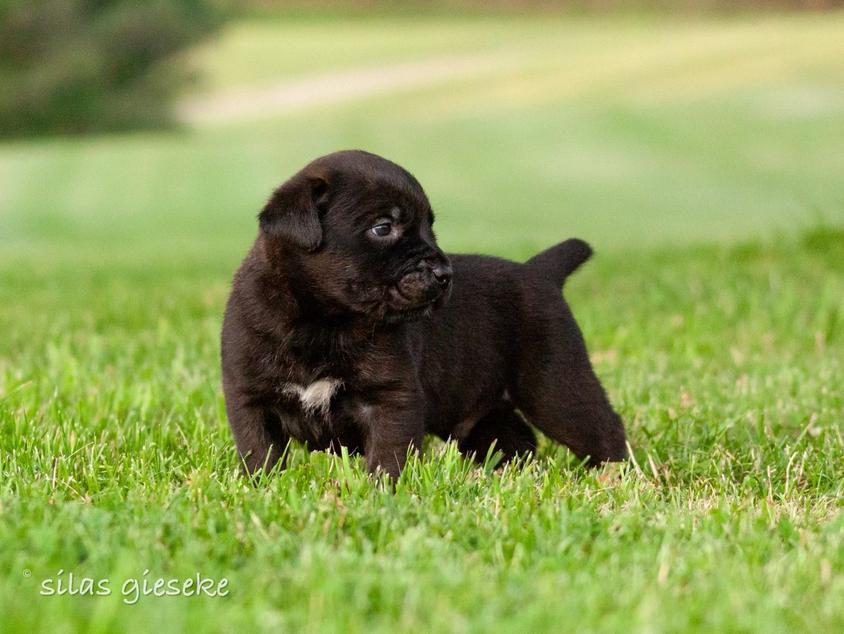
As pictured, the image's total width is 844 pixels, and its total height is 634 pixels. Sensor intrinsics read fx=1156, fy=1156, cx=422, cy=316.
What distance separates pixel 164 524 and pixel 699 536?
4.17ft

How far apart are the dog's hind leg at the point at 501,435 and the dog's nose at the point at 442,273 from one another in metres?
0.95

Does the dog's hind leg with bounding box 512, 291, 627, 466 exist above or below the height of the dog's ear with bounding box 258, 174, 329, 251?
below

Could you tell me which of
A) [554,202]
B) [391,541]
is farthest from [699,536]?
[554,202]

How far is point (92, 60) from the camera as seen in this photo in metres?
A: 33.4

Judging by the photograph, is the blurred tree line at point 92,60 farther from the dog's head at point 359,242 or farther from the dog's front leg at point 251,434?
the dog's front leg at point 251,434

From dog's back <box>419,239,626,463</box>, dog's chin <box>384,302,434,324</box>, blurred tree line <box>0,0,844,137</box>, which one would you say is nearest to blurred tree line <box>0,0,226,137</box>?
blurred tree line <box>0,0,844,137</box>

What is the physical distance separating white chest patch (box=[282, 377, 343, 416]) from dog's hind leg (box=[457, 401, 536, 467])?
90 centimetres

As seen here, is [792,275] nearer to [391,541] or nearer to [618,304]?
[618,304]

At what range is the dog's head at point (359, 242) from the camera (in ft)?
10.9

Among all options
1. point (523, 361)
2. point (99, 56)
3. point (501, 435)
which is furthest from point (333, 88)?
point (523, 361)

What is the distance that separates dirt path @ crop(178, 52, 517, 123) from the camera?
34781mm

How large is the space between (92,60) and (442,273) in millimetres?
32470

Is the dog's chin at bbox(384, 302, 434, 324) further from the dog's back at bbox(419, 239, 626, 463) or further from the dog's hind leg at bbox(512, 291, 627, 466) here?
the dog's hind leg at bbox(512, 291, 627, 466)

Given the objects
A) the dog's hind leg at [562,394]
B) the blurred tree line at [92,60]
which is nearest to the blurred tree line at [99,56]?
the blurred tree line at [92,60]
